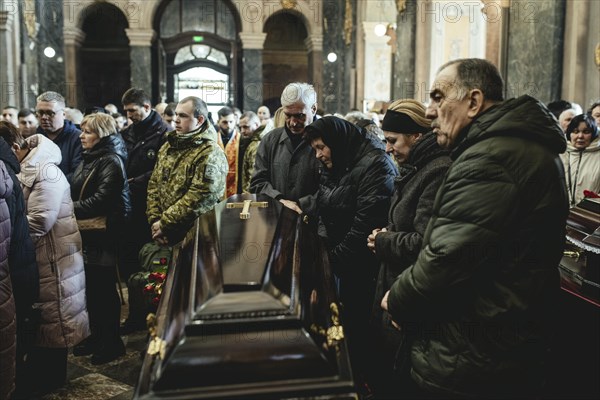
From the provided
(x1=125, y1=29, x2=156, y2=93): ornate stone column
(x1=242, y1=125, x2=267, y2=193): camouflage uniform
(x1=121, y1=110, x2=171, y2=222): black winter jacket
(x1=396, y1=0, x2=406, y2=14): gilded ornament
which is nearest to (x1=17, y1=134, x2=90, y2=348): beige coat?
(x1=121, y1=110, x2=171, y2=222): black winter jacket

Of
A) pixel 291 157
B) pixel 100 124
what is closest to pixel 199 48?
pixel 100 124

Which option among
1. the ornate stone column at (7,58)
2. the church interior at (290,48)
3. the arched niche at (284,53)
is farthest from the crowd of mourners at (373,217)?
the arched niche at (284,53)

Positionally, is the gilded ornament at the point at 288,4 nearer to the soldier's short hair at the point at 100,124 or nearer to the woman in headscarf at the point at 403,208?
the soldier's short hair at the point at 100,124

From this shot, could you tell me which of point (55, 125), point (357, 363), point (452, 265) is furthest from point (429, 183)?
point (55, 125)

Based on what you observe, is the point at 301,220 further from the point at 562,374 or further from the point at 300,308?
the point at 562,374

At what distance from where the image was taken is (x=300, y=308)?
6.11 ft

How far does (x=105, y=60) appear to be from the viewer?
2036 centimetres

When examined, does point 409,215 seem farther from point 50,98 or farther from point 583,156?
point 50,98

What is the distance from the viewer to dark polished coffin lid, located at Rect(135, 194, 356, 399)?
5.61 ft

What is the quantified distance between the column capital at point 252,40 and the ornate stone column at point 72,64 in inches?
183

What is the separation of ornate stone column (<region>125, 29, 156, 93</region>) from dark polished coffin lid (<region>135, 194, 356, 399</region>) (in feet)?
49.7

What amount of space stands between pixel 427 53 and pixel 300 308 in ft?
27.4

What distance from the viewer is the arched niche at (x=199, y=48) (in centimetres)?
1859

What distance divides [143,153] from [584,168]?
3652 millimetres
